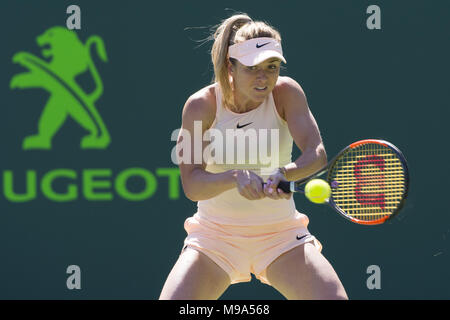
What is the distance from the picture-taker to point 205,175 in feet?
9.45

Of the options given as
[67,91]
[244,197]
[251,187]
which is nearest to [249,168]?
[244,197]

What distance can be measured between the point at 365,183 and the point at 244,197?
44 cm

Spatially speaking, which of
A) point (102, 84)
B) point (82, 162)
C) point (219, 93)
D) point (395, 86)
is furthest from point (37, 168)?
point (395, 86)

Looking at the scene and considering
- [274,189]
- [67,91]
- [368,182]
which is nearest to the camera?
[274,189]

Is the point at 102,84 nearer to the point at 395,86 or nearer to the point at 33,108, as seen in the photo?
the point at 33,108

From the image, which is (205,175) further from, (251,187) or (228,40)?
(228,40)

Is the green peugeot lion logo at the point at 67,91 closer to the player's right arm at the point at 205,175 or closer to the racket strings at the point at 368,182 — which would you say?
the player's right arm at the point at 205,175

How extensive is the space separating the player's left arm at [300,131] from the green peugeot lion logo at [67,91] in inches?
59.1

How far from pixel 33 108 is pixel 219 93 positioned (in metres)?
1.59

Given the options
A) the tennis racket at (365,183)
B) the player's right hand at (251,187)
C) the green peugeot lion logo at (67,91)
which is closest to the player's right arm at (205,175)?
the player's right hand at (251,187)

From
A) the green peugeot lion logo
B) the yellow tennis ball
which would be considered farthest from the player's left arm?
the green peugeot lion logo

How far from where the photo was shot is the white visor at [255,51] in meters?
2.84
